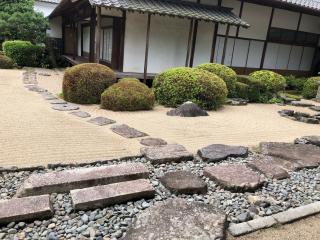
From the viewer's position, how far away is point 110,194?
3037 millimetres

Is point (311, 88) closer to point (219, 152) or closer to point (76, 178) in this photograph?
point (219, 152)

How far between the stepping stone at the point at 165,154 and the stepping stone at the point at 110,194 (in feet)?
2.85

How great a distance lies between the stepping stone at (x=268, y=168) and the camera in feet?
13.1

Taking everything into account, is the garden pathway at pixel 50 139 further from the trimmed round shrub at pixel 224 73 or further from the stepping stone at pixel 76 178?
the trimmed round shrub at pixel 224 73

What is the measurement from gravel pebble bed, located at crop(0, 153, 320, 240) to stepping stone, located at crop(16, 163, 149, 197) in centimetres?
Answer: 13

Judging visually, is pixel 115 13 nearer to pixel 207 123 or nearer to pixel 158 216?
pixel 207 123

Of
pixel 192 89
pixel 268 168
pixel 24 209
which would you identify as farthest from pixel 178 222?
pixel 192 89

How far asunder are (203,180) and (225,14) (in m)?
10.1

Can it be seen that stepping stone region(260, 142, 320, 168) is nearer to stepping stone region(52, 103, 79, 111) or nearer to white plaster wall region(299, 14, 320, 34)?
stepping stone region(52, 103, 79, 111)

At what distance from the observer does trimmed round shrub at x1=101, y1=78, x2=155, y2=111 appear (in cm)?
743

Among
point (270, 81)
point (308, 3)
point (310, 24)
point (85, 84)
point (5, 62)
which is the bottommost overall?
point (5, 62)

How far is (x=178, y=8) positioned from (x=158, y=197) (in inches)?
365

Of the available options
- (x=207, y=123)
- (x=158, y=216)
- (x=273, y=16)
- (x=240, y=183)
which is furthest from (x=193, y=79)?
(x=273, y=16)

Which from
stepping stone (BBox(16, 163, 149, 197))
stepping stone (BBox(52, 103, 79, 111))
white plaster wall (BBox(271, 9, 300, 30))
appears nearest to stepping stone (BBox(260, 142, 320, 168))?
stepping stone (BBox(16, 163, 149, 197))
